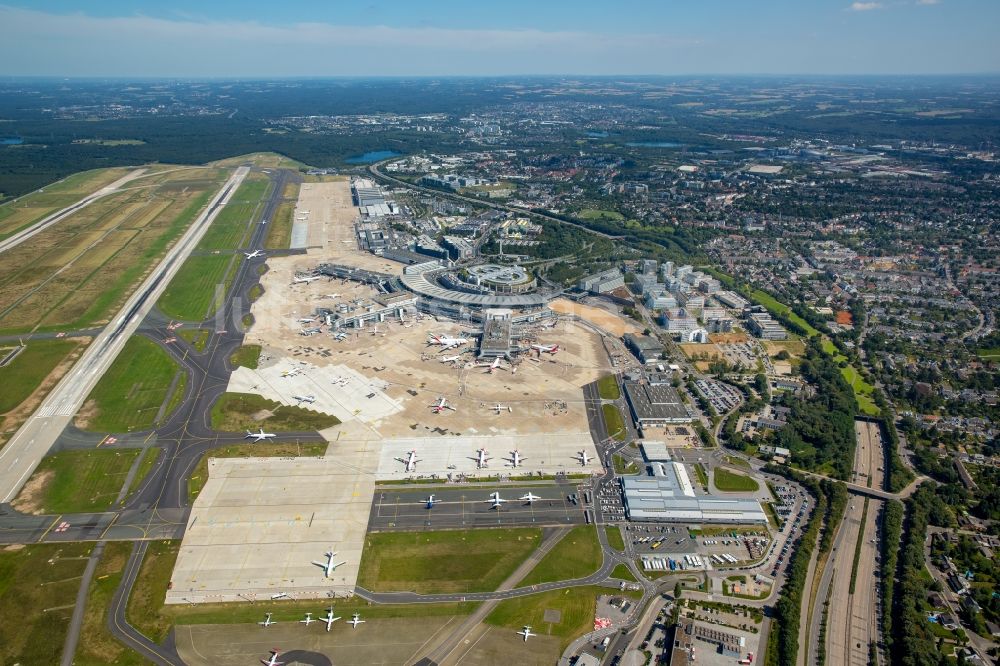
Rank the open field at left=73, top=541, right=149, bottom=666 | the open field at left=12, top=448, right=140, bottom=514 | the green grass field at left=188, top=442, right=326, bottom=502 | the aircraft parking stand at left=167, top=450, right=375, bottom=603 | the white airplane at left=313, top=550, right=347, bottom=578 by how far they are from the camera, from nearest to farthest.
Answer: the open field at left=73, top=541, right=149, bottom=666
the aircraft parking stand at left=167, top=450, right=375, bottom=603
the white airplane at left=313, top=550, right=347, bottom=578
the open field at left=12, top=448, right=140, bottom=514
the green grass field at left=188, top=442, right=326, bottom=502

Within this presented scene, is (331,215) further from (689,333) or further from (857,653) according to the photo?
(857,653)

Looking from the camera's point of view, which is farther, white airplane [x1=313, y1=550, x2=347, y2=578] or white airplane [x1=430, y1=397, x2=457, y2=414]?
white airplane [x1=430, y1=397, x2=457, y2=414]

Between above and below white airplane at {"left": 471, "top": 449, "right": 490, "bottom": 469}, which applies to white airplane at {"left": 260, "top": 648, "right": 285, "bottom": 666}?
below

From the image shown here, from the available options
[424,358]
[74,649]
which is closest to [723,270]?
[424,358]

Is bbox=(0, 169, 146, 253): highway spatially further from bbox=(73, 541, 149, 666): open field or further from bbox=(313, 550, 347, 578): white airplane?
bbox=(313, 550, 347, 578): white airplane

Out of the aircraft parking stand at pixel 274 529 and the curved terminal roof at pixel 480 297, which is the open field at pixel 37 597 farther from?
the curved terminal roof at pixel 480 297

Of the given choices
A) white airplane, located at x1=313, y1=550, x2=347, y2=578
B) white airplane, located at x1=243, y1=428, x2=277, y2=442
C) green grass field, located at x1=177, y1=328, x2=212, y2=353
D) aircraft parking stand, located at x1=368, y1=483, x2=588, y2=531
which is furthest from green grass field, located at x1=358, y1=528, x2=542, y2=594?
green grass field, located at x1=177, y1=328, x2=212, y2=353

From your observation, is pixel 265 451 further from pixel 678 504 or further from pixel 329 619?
pixel 678 504
